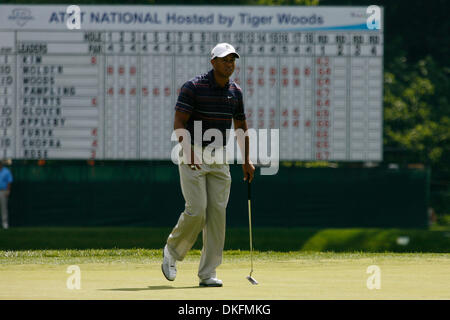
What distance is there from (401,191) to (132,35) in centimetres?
490

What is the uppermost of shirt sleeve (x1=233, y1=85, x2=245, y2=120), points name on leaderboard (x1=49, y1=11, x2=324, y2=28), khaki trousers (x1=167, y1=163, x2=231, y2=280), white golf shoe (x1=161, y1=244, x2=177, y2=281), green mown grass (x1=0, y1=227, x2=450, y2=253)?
points name on leaderboard (x1=49, y1=11, x2=324, y2=28)

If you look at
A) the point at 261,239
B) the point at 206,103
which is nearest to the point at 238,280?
the point at 206,103

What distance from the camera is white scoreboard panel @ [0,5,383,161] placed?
47.5 ft

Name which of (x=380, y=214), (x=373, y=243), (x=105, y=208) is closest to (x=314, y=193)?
(x=380, y=214)

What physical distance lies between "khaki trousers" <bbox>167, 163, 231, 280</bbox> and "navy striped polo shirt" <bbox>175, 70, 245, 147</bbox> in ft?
0.86

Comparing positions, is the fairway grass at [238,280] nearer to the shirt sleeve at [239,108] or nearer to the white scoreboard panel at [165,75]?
the shirt sleeve at [239,108]

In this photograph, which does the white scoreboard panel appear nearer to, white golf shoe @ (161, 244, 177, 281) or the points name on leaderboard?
the points name on leaderboard

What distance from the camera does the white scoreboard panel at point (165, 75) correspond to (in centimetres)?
1448

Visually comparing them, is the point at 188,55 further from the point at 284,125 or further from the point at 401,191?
the point at 401,191
